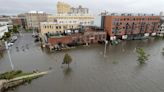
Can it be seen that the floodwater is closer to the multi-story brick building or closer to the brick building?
the brick building

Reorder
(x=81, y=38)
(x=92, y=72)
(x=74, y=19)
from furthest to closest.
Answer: (x=74, y=19)
(x=81, y=38)
(x=92, y=72)

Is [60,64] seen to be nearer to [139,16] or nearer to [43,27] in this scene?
[43,27]

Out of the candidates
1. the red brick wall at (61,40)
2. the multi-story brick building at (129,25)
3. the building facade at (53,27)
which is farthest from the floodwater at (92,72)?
the multi-story brick building at (129,25)

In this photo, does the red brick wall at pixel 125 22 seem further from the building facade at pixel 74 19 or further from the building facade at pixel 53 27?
the building facade at pixel 53 27

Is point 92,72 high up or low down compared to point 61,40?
down

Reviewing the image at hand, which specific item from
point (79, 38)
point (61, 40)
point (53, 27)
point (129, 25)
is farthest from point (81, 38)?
point (129, 25)

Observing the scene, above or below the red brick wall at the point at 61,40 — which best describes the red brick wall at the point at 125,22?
above

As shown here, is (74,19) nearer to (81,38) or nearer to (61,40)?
(81,38)
